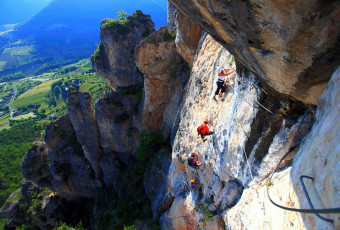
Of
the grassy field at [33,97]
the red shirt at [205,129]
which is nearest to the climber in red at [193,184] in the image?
the red shirt at [205,129]

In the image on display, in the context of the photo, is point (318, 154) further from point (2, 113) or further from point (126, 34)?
point (2, 113)

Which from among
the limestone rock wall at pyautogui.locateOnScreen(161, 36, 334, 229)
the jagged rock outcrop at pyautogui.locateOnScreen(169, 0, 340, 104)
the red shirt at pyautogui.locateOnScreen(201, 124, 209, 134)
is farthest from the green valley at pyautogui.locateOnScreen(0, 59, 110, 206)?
the jagged rock outcrop at pyautogui.locateOnScreen(169, 0, 340, 104)

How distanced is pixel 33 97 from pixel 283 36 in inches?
5806

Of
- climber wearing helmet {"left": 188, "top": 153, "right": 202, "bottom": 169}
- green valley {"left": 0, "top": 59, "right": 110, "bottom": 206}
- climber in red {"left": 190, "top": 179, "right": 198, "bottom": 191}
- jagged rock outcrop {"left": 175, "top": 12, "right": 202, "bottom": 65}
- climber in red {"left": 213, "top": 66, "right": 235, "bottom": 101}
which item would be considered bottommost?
green valley {"left": 0, "top": 59, "right": 110, "bottom": 206}

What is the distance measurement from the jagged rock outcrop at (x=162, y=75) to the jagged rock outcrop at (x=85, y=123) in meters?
7.40

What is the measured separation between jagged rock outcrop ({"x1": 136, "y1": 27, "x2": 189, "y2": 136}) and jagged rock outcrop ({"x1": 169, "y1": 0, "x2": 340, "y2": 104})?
37.4 ft

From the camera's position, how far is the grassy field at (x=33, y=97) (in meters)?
115

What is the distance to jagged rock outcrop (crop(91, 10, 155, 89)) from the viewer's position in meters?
22.8

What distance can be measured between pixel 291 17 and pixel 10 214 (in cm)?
3357

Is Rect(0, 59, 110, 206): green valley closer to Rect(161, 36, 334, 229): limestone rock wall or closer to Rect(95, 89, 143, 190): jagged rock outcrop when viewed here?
Rect(95, 89, 143, 190): jagged rock outcrop

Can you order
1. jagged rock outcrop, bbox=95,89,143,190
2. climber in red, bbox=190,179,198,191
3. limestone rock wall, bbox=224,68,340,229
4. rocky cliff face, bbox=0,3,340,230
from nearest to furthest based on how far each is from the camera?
limestone rock wall, bbox=224,68,340,229
rocky cliff face, bbox=0,3,340,230
climber in red, bbox=190,179,198,191
jagged rock outcrop, bbox=95,89,143,190

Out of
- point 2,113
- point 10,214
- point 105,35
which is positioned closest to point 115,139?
point 105,35

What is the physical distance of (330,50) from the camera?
3.74 m

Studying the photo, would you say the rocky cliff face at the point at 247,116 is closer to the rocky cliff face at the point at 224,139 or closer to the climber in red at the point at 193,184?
the rocky cliff face at the point at 224,139
